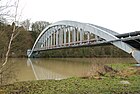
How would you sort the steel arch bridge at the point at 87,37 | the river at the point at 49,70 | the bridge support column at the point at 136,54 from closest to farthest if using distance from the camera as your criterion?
the river at the point at 49,70, the bridge support column at the point at 136,54, the steel arch bridge at the point at 87,37

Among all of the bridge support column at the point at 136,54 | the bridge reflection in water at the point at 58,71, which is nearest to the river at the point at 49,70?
the bridge reflection in water at the point at 58,71

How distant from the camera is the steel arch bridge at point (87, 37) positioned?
18.8 meters

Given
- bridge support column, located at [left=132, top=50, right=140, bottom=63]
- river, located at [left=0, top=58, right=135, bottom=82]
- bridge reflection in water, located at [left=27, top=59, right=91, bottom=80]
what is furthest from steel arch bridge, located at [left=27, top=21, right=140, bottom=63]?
bridge reflection in water, located at [left=27, top=59, right=91, bottom=80]

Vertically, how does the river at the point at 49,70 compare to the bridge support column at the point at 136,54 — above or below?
below

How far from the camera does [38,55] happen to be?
4978 cm

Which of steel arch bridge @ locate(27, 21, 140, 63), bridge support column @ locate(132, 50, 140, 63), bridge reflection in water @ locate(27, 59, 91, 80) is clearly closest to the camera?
bridge reflection in water @ locate(27, 59, 91, 80)

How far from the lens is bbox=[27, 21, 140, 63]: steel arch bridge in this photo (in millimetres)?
18767

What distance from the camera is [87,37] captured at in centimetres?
2850

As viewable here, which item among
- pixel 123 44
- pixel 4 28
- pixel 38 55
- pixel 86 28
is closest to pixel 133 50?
pixel 123 44

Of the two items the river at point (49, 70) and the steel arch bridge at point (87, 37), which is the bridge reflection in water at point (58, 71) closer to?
the river at point (49, 70)

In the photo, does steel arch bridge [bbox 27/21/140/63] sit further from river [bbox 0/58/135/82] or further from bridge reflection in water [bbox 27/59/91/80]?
bridge reflection in water [bbox 27/59/91/80]

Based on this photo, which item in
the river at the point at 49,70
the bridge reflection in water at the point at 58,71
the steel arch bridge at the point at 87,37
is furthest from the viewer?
the steel arch bridge at the point at 87,37

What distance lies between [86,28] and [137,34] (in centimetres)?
908

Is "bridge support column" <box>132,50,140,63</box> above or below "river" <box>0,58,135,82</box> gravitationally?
above
